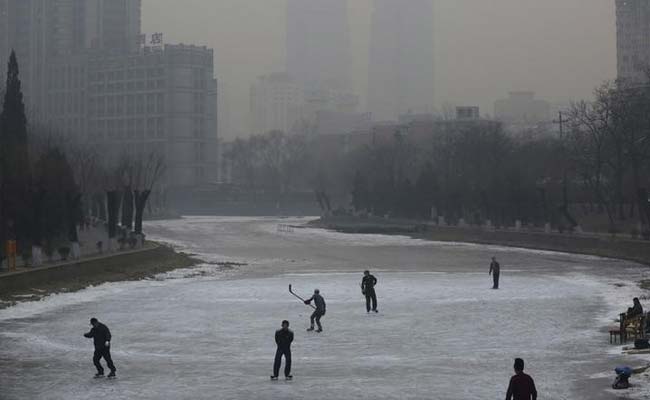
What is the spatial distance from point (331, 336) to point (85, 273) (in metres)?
24.6

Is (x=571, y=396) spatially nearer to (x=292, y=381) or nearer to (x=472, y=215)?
(x=292, y=381)

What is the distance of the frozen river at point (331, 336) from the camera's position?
22781mm

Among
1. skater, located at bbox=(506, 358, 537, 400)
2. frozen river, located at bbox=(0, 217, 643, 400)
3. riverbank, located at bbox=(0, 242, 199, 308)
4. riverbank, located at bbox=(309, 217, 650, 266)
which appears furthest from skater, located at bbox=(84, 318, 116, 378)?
riverbank, located at bbox=(309, 217, 650, 266)

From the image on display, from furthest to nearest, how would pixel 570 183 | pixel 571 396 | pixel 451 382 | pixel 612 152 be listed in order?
pixel 570 183, pixel 612 152, pixel 451 382, pixel 571 396

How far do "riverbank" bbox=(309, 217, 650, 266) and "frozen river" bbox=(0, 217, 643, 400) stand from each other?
8594 millimetres

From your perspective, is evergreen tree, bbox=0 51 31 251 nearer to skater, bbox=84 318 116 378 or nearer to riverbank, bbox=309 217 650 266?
skater, bbox=84 318 116 378

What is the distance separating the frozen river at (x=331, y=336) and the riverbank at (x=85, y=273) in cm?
143

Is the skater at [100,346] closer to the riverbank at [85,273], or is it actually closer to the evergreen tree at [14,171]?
the riverbank at [85,273]

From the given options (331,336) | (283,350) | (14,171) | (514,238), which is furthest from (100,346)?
(514,238)

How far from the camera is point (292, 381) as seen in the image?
76.7 ft

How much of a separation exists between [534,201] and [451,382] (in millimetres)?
76758

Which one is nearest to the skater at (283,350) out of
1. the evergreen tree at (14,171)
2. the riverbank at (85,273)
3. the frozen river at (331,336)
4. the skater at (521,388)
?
the frozen river at (331,336)

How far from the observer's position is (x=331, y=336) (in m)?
30.8

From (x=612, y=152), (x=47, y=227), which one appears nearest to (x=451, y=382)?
(x=47, y=227)
